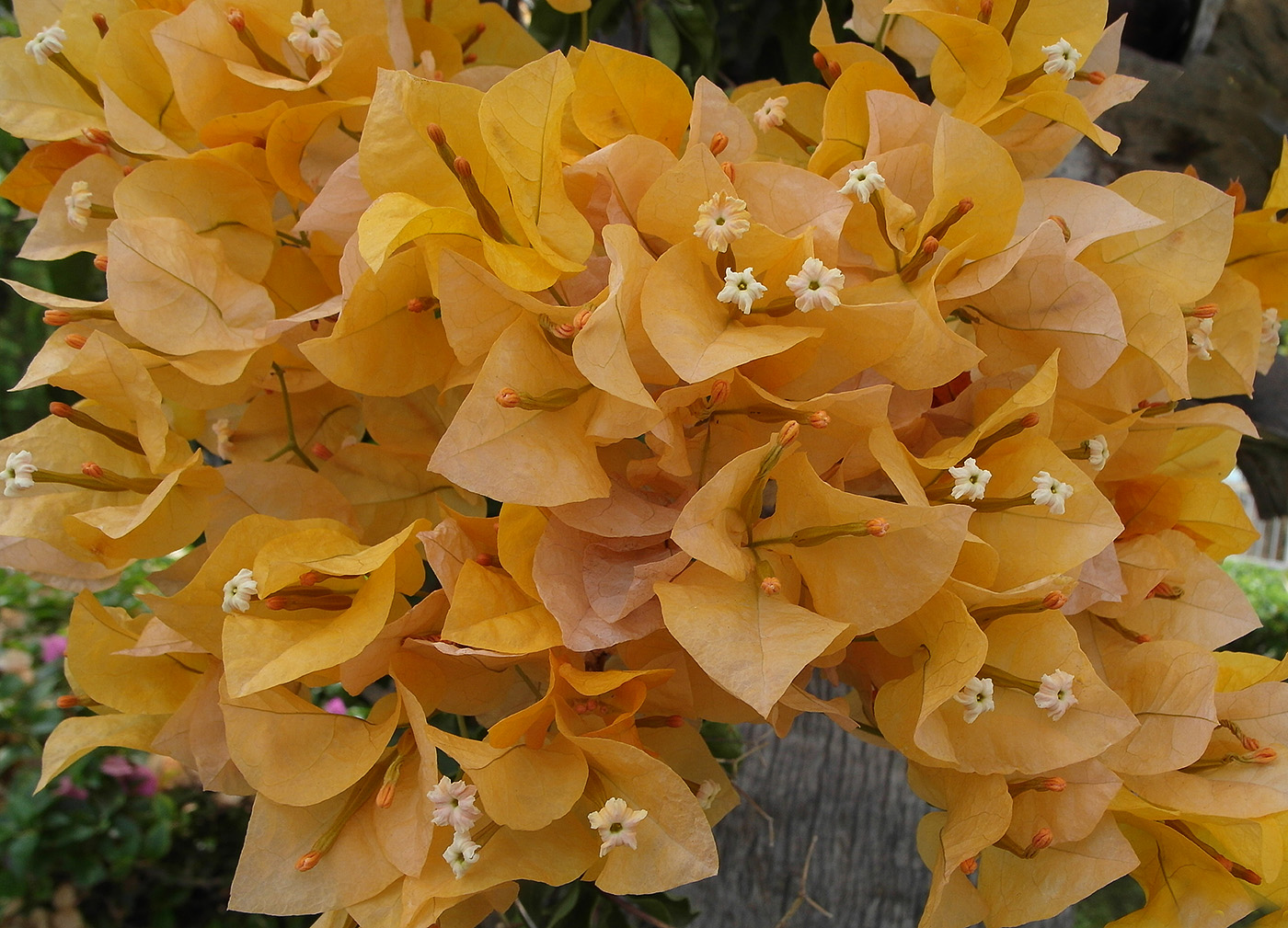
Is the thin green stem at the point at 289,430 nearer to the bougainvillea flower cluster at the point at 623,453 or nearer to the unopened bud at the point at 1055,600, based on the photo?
the bougainvillea flower cluster at the point at 623,453

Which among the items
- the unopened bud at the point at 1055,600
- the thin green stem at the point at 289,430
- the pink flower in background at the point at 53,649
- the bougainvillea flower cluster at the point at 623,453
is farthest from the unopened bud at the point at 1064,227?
the pink flower in background at the point at 53,649

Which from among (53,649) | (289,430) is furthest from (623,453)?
(53,649)

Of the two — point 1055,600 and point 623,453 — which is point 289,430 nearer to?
point 623,453

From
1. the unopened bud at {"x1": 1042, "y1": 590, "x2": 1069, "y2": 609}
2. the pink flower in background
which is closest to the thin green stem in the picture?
the unopened bud at {"x1": 1042, "y1": 590, "x2": 1069, "y2": 609}

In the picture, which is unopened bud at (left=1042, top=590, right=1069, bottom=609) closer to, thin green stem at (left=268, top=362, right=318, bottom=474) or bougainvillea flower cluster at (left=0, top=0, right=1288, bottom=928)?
bougainvillea flower cluster at (left=0, top=0, right=1288, bottom=928)

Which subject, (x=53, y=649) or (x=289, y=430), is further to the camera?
(x=53, y=649)

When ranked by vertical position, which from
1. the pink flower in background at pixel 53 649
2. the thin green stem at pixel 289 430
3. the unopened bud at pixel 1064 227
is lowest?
the pink flower in background at pixel 53 649

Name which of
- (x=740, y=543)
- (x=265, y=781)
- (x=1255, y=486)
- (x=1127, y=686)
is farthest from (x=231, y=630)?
(x=1255, y=486)

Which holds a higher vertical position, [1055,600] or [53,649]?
[1055,600]

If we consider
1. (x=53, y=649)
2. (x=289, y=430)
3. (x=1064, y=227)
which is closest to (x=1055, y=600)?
(x=1064, y=227)
